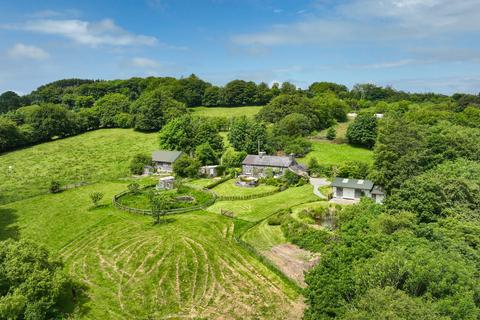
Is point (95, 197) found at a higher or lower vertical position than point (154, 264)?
higher

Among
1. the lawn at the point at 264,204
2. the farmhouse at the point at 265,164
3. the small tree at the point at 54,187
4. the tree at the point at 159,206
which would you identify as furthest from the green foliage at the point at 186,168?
the small tree at the point at 54,187

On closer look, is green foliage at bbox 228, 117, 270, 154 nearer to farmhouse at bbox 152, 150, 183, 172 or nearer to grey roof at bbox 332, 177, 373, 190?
farmhouse at bbox 152, 150, 183, 172

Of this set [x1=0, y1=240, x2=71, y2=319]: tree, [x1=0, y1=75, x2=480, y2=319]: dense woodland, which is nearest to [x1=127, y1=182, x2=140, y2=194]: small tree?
[x1=0, y1=75, x2=480, y2=319]: dense woodland

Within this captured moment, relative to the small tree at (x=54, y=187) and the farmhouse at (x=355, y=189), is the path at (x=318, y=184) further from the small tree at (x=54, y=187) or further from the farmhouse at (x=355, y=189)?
the small tree at (x=54, y=187)

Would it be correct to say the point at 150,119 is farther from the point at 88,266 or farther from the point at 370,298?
the point at 370,298

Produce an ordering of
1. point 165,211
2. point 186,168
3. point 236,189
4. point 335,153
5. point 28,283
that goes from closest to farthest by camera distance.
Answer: point 28,283 < point 165,211 < point 236,189 < point 186,168 < point 335,153

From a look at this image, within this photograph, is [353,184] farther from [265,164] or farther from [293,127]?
[293,127]

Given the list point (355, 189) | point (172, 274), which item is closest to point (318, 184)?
point (355, 189)
